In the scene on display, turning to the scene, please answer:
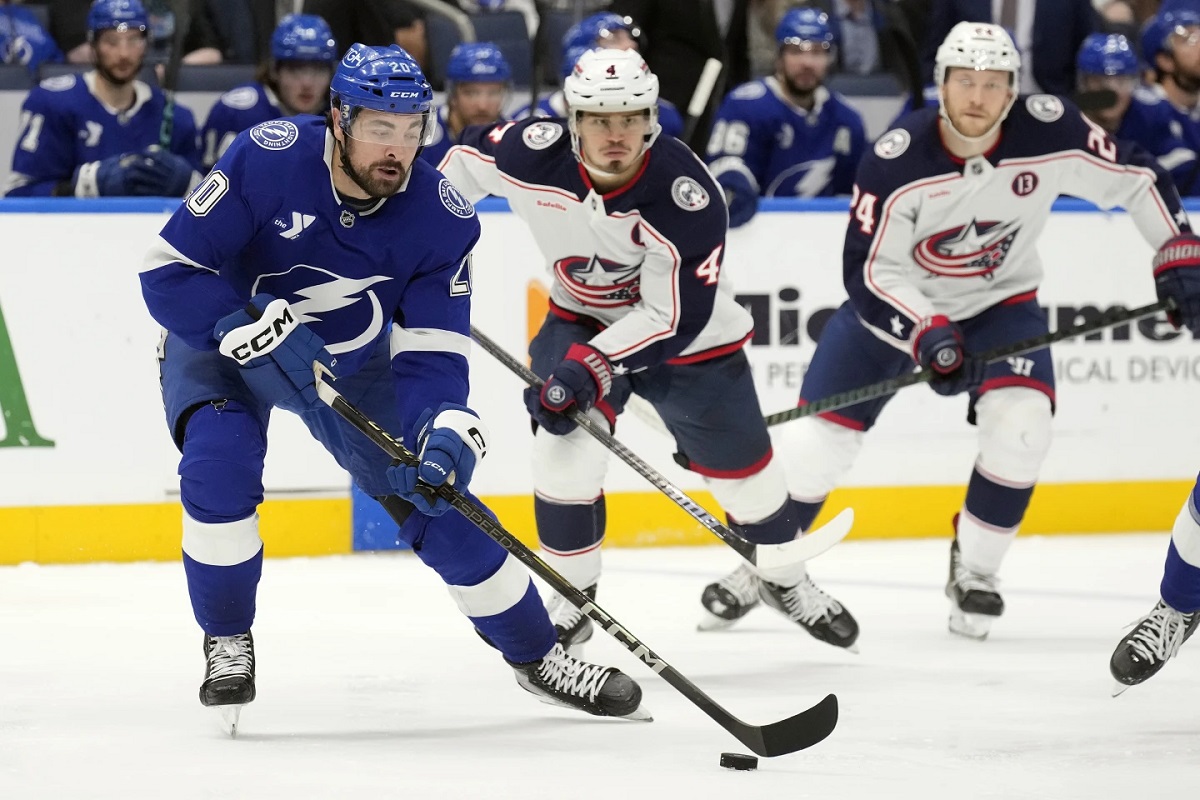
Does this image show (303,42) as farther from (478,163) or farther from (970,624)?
(970,624)

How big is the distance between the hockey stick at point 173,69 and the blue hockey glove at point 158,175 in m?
0.38

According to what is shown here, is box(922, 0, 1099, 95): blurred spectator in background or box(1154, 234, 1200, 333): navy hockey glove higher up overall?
box(1154, 234, 1200, 333): navy hockey glove

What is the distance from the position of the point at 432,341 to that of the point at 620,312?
2.73 ft

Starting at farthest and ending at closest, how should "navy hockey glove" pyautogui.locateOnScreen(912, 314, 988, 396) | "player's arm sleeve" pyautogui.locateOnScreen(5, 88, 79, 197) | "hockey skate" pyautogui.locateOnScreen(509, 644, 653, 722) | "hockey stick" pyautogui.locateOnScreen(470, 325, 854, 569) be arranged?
"player's arm sleeve" pyautogui.locateOnScreen(5, 88, 79, 197)
"navy hockey glove" pyautogui.locateOnScreen(912, 314, 988, 396)
"hockey stick" pyautogui.locateOnScreen(470, 325, 854, 569)
"hockey skate" pyautogui.locateOnScreen(509, 644, 653, 722)

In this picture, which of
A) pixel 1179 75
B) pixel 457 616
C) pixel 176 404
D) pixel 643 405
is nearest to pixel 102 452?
pixel 457 616

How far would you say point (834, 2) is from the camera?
257 inches

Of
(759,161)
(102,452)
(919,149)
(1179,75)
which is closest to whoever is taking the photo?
(919,149)

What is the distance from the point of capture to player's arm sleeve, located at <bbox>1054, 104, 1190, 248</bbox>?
4020mm

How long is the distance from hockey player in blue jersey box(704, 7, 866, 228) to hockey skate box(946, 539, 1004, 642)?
1.90 metres

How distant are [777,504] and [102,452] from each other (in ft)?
6.51

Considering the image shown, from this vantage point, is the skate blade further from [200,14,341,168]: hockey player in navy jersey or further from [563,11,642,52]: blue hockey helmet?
[200,14,341,168]: hockey player in navy jersey

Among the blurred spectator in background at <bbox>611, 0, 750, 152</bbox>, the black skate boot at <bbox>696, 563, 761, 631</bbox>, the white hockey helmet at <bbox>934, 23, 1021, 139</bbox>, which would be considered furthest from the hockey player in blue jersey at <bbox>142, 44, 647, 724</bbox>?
the blurred spectator in background at <bbox>611, 0, 750, 152</bbox>

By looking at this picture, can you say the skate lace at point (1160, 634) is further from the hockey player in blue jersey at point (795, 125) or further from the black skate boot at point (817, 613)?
the hockey player in blue jersey at point (795, 125)

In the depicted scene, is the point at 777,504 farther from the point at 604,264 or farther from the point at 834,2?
the point at 834,2
